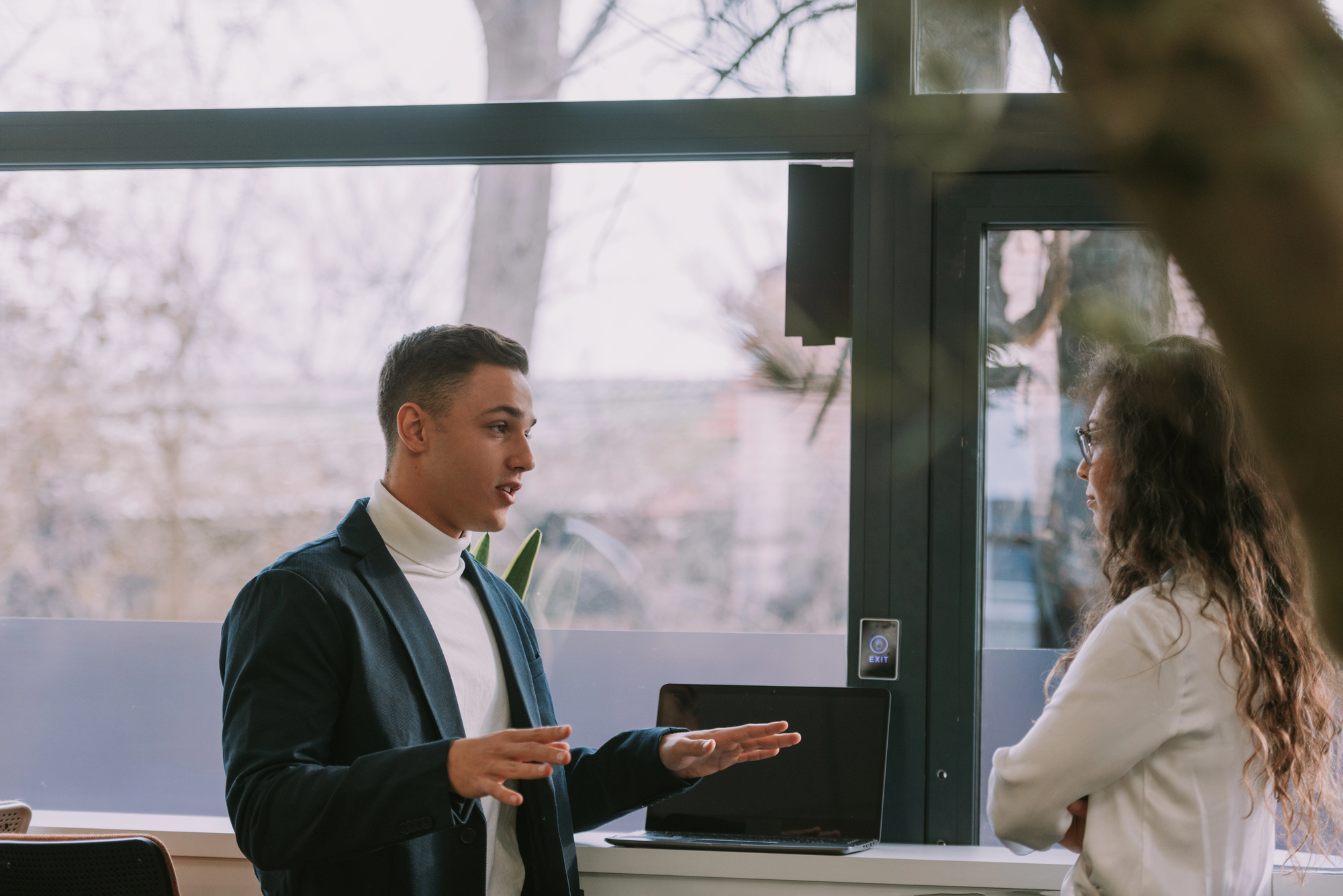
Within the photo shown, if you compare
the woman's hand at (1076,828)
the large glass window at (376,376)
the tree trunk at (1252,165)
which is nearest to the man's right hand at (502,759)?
the woman's hand at (1076,828)

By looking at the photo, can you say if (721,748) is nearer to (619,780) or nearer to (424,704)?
(619,780)

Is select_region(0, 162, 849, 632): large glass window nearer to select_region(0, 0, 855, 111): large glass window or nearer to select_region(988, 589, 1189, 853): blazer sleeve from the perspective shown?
select_region(0, 0, 855, 111): large glass window

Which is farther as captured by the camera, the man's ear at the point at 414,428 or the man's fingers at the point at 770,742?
the man's ear at the point at 414,428

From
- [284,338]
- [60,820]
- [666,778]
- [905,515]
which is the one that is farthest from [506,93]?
[60,820]

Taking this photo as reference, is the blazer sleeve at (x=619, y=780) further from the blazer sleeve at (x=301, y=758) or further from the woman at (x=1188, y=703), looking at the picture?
the woman at (x=1188, y=703)

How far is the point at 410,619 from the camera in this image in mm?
1805

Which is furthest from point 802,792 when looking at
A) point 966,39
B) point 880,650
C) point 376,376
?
point 966,39

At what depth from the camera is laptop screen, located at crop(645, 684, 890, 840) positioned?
7.51ft

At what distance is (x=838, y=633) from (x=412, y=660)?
3.64 ft

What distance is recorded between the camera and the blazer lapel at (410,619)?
177cm

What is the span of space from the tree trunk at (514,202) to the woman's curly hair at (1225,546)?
1439 mm

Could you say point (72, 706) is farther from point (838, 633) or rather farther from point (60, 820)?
point (838, 633)

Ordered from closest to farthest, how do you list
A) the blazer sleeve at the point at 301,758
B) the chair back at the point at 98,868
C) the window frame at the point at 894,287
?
the blazer sleeve at the point at 301,758
the chair back at the point at 98,868
the window frame at the point at 894,287

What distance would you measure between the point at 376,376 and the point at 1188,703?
6.44 feet
